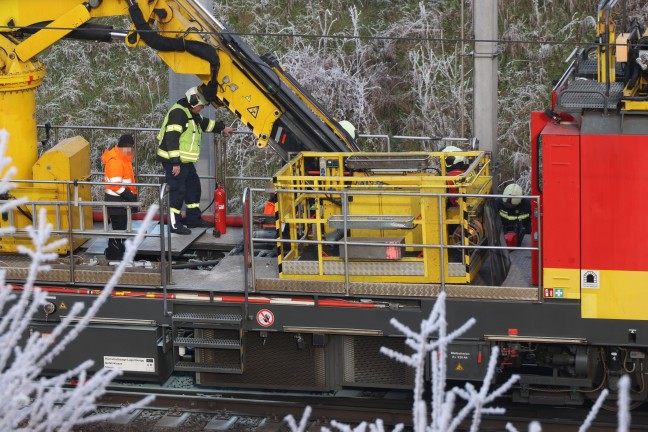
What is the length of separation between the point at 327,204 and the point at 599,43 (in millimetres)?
3061

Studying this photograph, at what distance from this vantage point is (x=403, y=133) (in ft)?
60.5

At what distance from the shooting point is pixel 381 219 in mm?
10180

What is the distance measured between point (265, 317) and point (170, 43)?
292 centimetres

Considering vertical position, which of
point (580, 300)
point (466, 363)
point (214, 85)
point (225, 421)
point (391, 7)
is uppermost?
point (391, 7)

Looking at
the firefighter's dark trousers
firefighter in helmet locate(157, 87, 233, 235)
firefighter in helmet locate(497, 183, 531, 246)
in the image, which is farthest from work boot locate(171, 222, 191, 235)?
firefighter in helmet locate(497, 183, 531, 246)

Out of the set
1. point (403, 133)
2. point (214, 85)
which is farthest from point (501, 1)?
point (214, 85)

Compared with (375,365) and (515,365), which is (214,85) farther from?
(515,365)

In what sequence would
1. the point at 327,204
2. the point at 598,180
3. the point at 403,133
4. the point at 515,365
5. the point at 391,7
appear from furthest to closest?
the point at 391,7
the point at 403,133
the point at 327,204
the point at 515,365
the point at 598,180

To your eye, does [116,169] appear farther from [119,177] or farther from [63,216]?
[63,216]

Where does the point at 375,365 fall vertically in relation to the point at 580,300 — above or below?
below

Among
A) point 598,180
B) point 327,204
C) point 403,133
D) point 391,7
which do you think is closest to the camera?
point 598,180

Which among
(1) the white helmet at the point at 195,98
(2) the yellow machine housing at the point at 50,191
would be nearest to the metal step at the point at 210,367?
(2) the yellow machine housing at the point at 50,191

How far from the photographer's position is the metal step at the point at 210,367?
34.0ft

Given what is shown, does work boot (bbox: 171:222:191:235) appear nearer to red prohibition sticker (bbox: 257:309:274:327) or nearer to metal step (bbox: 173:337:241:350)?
metal step (bbox: 173:337:241:350)
